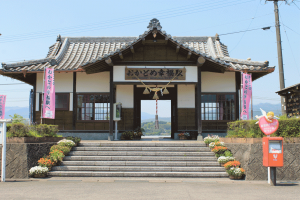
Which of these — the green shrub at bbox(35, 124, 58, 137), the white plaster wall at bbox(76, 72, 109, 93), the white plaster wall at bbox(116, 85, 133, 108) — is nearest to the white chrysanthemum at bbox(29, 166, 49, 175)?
the green shrub at bbox(35, 124, 58, 137)

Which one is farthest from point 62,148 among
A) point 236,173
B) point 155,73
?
point 236,173

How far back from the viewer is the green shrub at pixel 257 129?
9359 mm

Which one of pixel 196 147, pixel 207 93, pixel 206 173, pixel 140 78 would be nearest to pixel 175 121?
pixel 207 93

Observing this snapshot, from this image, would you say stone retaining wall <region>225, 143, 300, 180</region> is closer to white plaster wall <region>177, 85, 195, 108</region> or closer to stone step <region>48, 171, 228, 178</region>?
stone step <region>48, 171, 228, 178</region>

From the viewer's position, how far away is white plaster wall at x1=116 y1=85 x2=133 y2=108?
16016 millimetres

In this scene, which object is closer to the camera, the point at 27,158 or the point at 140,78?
the point at 27,158

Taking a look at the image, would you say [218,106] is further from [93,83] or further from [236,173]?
[93,83]

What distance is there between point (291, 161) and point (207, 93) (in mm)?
7226

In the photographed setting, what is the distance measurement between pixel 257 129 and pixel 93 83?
9.41m

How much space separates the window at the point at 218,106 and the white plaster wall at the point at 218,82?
13.3 inches

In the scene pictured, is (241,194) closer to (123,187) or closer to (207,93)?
(123,187)

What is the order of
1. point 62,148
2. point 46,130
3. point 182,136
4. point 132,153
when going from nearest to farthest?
point 62,148 → point 132,153 → point 46,130 → point 182,136

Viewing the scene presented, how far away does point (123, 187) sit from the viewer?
793cm

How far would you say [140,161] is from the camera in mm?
10711
